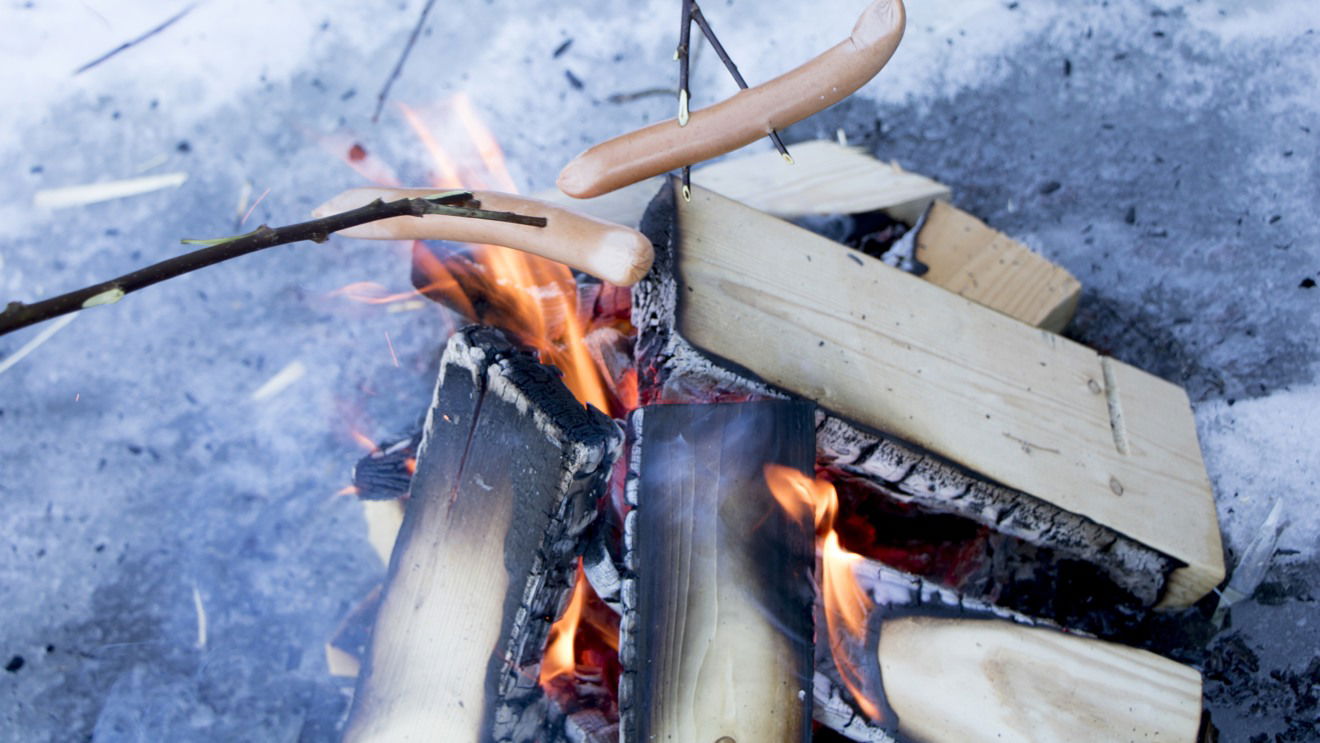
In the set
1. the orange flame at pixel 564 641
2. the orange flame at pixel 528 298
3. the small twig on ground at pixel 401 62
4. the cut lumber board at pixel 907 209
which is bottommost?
the orange flame at pixel 564 641

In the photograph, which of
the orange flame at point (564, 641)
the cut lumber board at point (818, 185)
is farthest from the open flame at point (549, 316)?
the cut lumber board at point (818, 185)

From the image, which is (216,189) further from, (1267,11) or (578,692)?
(1267,11)

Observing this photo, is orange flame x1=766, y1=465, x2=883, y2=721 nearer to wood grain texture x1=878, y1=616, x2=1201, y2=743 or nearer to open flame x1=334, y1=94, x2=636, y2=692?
wood grain texture x1=878, y1=616, x2=1201, y2=743

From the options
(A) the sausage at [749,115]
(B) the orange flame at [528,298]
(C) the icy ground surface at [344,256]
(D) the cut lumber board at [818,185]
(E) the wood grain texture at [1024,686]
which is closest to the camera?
(A) the sausage at [749,115]

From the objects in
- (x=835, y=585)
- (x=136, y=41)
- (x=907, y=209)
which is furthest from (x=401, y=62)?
(x=835, y=585)

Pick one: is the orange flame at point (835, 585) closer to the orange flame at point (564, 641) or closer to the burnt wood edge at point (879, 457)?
the burnt wood edge at point (879, 457)

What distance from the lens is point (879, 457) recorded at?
1608mm

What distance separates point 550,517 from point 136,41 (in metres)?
2.38

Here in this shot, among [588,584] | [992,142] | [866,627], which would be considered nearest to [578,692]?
[588,584]

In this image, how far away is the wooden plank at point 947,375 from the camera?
1.60 meters

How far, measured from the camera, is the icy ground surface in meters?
2.06

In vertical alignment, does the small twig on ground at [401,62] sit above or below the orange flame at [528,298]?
above

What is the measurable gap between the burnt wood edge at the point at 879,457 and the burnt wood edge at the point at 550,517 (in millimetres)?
182

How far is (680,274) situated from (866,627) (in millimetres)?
678
